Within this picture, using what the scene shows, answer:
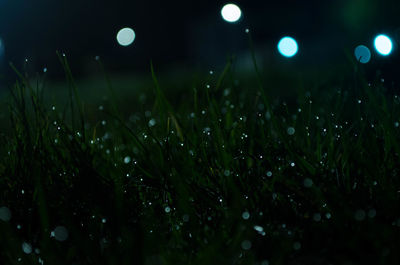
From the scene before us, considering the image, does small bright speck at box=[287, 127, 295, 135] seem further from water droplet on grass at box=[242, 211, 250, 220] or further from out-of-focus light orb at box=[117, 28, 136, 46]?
out-of-focus light orb at box=[117, 28, 136, 46]

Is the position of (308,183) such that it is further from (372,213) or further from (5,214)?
(5,214)

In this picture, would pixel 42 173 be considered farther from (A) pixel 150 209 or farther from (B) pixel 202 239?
(B) pixel 202 239

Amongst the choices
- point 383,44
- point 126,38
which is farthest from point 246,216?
point 126,38

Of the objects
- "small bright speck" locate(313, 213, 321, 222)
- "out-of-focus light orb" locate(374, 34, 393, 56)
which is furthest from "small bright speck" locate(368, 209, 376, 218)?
"out-of-focus light orb" locate(374, 34, 393, 56)

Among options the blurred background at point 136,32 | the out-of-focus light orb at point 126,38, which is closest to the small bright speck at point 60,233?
the blurred background at point 136,32

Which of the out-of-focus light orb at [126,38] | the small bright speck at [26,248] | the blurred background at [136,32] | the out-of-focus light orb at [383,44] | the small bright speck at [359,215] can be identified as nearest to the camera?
the small bright speck at [359,215]

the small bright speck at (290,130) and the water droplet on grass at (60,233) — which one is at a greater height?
the small bright speck at (290,130)

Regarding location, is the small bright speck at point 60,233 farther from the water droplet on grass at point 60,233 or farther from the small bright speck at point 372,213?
the small bright speck at point 372,213
